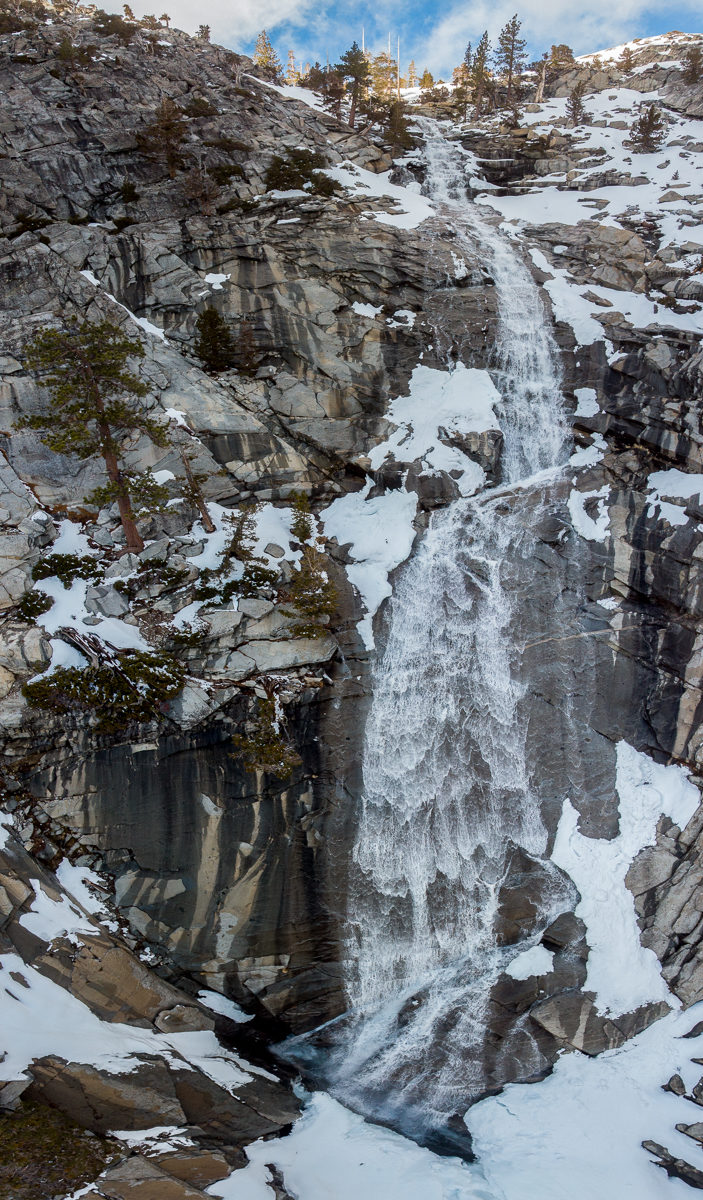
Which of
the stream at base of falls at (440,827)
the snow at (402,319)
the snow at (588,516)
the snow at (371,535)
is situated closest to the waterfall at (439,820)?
the stream at base of falls at (440,827)

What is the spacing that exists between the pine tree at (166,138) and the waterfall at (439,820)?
26.3 m

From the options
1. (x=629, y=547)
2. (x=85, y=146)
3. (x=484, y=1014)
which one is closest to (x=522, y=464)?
(x=629, y=547)

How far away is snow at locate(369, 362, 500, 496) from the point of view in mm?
26359

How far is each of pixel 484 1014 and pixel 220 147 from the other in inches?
1736

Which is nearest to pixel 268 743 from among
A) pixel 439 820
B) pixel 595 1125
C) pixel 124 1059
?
pixel 439 820

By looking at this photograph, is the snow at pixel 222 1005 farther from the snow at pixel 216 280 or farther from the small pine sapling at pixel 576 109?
the small pine sapling at pixel 576 109

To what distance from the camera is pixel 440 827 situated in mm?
19266

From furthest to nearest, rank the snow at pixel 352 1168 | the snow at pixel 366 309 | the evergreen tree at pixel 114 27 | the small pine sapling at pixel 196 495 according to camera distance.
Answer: the evergreen tree at pixel 114 27 < the snow at pixel 366 309 < the small pine sapling at pixel 196 495 < the snow at pixel 352 1168

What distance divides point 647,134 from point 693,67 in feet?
46.9

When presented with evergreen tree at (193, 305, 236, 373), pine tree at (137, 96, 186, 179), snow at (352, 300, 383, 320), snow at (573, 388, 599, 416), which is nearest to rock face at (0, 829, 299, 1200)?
evergreen tree at (193, 305, 236, 373)

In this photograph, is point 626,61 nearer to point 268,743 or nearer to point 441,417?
point 441,417

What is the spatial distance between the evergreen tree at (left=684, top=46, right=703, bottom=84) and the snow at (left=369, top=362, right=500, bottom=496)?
4615cm

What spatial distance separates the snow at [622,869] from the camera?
17.3 meters

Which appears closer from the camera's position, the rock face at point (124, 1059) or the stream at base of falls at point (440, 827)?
the rock face at point (124, 1059)
